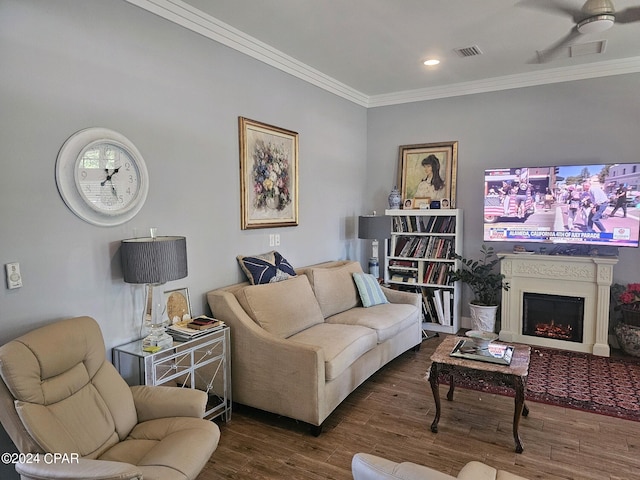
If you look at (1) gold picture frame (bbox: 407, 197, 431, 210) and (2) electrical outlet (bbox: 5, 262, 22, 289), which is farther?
(1) gold picture frame (bbox: 407, 197, 431, 210)

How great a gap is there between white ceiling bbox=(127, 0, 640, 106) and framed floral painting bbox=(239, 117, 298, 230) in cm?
66

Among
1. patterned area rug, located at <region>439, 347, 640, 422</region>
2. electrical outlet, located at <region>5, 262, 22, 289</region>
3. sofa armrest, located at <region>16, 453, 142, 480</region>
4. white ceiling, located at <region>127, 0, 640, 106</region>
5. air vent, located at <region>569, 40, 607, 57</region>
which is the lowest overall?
patterned area rug, located at <region>439, 347, 640, 422</region>

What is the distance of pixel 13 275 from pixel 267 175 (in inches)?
87.1

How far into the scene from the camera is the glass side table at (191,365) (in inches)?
96.7

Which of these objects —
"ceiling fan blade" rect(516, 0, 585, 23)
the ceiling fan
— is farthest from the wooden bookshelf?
the ceiling fan

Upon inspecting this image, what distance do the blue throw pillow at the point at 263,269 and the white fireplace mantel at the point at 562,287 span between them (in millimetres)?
2528

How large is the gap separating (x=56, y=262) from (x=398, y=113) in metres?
4.40

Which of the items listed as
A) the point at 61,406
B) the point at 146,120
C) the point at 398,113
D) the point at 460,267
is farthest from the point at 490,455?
the point at 398,113

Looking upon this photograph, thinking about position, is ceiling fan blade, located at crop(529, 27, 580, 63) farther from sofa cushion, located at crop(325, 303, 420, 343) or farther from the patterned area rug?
the patterned area rug

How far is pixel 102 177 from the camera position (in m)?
2.48

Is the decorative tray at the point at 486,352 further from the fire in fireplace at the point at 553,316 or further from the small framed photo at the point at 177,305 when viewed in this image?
the small framed photo at the point at 177,305

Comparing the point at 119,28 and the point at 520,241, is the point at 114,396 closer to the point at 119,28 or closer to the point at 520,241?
the point at 119,28

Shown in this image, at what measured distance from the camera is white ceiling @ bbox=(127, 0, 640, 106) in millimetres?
2980

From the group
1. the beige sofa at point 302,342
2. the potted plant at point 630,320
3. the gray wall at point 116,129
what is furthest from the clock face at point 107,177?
the potted plant at point 630,320
